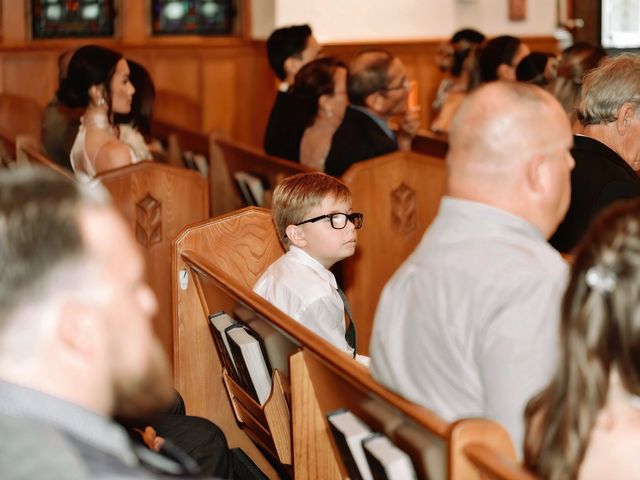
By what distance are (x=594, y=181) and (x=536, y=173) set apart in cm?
116

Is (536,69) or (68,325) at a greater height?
(536,69)

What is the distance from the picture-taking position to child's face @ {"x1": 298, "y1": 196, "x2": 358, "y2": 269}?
354 cm

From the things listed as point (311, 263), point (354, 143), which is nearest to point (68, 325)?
point (311, 263)

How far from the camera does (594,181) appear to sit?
3334mm

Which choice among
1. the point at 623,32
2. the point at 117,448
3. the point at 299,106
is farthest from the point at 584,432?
the point at 623,32

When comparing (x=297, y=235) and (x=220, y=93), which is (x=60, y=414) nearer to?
Result: (x=297, y=235)

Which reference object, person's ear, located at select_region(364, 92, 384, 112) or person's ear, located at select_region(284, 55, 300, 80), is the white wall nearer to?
person's ear, located at select_region(284, 55, 300, 80)

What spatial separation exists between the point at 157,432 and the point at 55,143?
3904mm

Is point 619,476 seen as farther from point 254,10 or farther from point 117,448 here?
point 254,10

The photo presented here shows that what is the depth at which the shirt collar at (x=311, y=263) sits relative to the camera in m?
3.46

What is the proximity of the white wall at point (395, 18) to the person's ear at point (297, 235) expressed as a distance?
6411mm

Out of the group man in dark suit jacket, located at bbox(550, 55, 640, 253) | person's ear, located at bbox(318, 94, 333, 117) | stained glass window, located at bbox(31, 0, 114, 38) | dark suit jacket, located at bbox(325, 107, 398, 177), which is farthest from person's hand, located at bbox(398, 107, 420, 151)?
stained glass window, located at bbox(31, 0, 114, 38)

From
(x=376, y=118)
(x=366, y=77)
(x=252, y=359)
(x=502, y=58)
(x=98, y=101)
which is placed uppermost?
(x=502, y=58)

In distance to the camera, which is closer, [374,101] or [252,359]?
[252,359]
